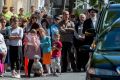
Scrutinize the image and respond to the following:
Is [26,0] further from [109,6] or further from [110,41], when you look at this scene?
[110,41]

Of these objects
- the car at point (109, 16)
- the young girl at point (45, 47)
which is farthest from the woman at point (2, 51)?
the car at point (109, 16)

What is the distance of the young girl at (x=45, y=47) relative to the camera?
56.6 ft

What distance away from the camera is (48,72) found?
56.8ft

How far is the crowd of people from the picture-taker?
1669 centimetres

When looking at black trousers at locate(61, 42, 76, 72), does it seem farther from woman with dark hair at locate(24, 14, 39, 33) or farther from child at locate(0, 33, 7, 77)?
child at locate(0, 33, 7, 77)

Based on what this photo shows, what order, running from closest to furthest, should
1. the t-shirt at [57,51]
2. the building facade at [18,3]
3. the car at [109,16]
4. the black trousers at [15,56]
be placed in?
1. the car at [109,16]
2. the black trousers at [15,56]
3. the t-shirt at [57,51]
4. the building facade at [18,3]

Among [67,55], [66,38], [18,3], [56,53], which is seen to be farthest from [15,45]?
[18,3]

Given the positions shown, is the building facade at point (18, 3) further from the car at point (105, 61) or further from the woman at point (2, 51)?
the car at point (105, 61)

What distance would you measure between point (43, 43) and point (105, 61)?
299 inches

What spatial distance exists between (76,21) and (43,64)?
8.27 feet

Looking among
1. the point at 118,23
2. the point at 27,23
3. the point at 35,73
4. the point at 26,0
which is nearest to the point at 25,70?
the point at 35,73

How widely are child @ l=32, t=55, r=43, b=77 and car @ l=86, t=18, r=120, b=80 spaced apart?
5.70 meters

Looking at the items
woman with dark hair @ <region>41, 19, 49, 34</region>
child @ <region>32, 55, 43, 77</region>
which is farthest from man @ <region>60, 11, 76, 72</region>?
child @ <region>32, 55, 43, 77</region>

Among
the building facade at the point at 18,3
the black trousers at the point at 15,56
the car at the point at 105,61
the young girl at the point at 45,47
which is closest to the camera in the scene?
the car at the point at 105,61
